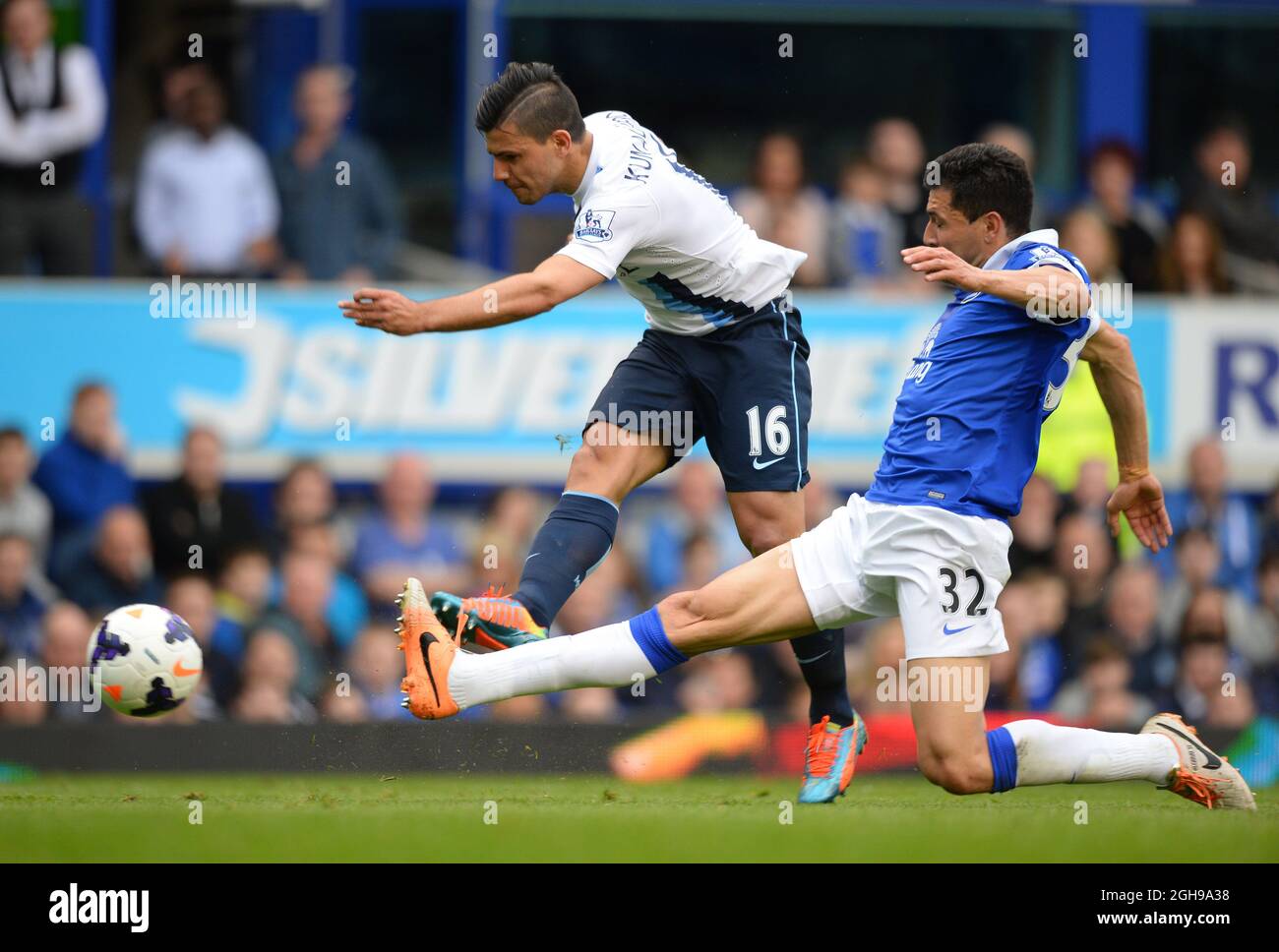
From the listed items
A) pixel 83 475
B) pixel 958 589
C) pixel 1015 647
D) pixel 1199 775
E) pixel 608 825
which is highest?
pixel 83 475

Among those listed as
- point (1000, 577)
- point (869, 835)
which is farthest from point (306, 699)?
point (1000, 577)

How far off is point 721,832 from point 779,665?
4.04 metres

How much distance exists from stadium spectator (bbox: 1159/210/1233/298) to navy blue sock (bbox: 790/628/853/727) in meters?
5.66

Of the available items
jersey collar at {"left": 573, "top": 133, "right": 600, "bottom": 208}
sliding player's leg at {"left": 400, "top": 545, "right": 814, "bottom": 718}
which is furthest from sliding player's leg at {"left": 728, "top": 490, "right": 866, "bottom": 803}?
jersey collar at {"left": 573, "top": 133, "right": 600, "bottom": 208}

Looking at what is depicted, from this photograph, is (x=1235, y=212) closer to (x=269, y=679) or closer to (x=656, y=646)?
(x=269, y=679)

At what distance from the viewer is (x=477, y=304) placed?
249 inches

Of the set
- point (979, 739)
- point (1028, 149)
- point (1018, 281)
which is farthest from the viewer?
point (1028, 149)

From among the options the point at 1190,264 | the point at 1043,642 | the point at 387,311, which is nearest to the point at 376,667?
the point at 1043,642

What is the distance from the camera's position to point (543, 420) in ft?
38.9

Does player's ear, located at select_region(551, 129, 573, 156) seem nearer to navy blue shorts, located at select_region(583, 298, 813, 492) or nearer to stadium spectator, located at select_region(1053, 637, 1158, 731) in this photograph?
navy blue shorts, located at select_region(583, 298, 813, 492)

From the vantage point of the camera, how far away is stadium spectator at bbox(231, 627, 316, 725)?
33.2 ft

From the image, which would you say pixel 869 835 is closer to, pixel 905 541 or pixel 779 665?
pixel 905 541

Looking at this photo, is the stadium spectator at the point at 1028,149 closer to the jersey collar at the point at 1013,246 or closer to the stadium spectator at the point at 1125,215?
the stadium spectator at the point at 1125,215

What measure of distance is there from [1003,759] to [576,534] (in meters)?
1.83
